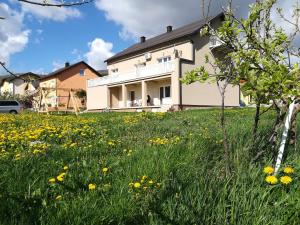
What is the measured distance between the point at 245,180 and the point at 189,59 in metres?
29.6

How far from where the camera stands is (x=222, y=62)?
4195mm

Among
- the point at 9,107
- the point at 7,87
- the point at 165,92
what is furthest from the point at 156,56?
the point at 7,87

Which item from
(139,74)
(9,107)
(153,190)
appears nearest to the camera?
(153,190)

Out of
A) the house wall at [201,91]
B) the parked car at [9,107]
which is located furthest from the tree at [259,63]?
the parked car at [9,107]

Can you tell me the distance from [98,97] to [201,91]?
47.5ft

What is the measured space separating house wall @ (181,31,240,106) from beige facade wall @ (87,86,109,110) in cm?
1206

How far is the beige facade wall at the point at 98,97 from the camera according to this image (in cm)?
4100

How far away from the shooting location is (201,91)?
31.8 meters

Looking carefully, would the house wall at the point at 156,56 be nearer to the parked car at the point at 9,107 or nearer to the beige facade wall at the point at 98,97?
the beige facade wall at the point at 98,97

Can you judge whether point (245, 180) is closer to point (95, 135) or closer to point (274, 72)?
point (274, 72)

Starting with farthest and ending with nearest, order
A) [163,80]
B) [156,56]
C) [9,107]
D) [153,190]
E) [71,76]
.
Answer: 1. [71,76]
2. [9,107]
3. [156,56]
4. [163,80]
5. [153,190]

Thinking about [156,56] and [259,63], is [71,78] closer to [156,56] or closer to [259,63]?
[156,56]

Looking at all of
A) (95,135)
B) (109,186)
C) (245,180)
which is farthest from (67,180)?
(95,135)

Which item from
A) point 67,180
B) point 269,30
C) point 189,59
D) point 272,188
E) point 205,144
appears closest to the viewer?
point 272,188
